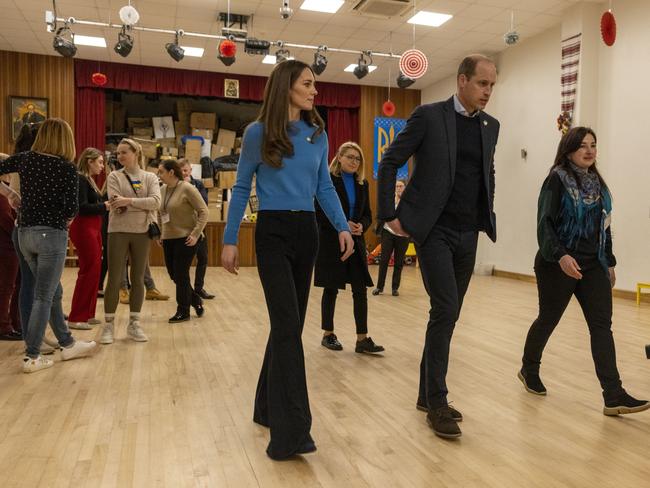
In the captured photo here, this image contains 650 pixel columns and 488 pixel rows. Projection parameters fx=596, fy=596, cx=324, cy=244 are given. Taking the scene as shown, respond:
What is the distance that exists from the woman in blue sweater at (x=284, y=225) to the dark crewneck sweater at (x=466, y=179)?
594 mm

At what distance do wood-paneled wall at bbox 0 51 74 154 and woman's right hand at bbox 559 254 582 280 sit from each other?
10.3 m

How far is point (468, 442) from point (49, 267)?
234 centimetres

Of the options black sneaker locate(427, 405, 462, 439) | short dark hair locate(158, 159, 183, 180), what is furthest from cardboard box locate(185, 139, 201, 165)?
black sneaker locate(427, 405, 462, 439)

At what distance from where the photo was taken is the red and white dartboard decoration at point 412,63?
8.41 metres

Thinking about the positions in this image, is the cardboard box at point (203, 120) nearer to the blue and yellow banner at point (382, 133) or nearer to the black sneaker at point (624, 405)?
the blue and yellow banner at point (382, 133)

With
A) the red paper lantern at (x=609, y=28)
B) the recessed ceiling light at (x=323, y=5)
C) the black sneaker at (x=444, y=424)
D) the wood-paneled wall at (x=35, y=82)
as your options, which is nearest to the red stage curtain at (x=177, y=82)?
the wood-paneled wall at (x=35, y=82)

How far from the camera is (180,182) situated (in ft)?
16.4

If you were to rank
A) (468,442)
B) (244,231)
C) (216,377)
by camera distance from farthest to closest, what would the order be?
(244,231) < (216,377) < (468,442)

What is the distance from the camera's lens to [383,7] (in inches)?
312

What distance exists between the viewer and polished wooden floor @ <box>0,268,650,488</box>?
1.97 m

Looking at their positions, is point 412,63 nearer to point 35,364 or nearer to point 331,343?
point 331,343

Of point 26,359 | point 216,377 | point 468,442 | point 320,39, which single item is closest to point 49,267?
point 26,359

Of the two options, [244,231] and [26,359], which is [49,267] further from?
[244,231]

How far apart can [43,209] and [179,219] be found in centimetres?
166
